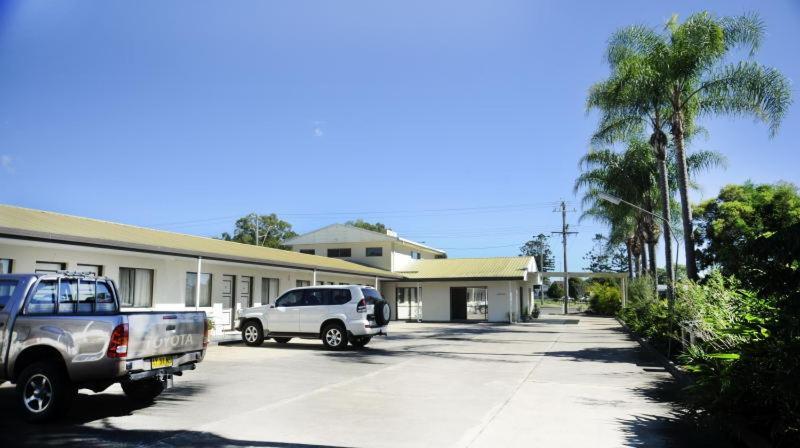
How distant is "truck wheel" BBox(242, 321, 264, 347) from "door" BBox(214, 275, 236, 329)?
3.86 meters

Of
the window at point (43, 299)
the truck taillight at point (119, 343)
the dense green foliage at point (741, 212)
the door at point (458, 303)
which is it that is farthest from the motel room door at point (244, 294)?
the dense green foliage at point (741, 212)

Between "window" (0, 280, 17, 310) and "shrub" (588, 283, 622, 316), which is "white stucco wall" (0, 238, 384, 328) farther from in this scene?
"shrub" (588, 283, 622, 316)

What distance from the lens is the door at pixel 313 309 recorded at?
16.7 m

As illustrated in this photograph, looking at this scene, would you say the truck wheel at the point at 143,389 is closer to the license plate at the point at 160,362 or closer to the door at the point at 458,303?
the license plate at the point at 160,362

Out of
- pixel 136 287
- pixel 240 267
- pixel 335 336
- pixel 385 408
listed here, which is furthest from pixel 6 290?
pixel 240 267

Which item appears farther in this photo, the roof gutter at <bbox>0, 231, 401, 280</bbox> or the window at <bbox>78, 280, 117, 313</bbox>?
the roof gutter at <bbox>0, 231, 401, 280</bbox>

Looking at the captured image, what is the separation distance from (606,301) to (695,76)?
3009cm

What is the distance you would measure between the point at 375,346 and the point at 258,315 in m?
3.94

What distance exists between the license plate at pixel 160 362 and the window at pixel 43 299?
5.46 ft

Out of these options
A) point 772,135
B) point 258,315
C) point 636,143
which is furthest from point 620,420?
point 636,143

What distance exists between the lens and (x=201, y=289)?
20016 mm

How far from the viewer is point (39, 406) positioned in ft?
22.7

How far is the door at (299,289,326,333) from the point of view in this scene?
1670 centimetres

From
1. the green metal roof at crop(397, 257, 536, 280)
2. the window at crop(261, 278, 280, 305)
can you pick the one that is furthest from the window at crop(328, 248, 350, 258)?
the window at crop(261, 278, 280, 305)
